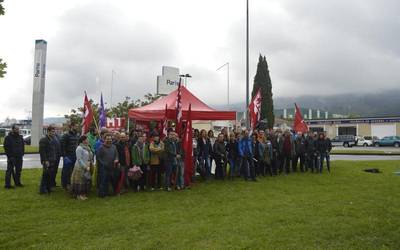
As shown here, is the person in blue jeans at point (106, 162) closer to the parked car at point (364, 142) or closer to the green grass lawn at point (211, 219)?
the green grass lawn at point (211, 219)

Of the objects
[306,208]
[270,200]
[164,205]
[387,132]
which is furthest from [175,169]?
[387,132]

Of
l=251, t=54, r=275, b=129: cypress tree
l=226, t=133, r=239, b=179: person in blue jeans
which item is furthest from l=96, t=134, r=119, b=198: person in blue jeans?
l=251, t=54, r=275, b=129: cypress tree

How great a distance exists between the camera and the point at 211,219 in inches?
309

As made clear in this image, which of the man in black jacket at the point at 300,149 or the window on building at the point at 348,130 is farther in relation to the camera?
the window on building at the point at 348,130

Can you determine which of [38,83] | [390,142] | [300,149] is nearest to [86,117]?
[300,149]

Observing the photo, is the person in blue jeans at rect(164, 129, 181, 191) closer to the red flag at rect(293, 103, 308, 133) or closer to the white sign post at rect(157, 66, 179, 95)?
the red flag at rect(293, 103, 308, 133)

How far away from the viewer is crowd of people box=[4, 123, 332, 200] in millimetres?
10148

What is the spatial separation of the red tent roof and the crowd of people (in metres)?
0.67

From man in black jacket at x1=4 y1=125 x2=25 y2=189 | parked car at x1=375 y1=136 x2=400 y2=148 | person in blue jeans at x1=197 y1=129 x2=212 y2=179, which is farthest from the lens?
parked car at x1=375 y1=136 x2=400 y2=148

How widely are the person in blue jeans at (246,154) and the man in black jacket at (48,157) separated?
608 centimetres

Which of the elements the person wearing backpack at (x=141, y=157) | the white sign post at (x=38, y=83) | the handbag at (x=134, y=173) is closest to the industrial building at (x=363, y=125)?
the white sign post at (x=38, y=83)

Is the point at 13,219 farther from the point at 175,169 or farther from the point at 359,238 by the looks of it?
the point at 359,238

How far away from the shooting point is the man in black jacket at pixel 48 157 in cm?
1021

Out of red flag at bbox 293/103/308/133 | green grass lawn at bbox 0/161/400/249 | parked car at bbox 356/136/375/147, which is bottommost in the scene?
green grass lawn at bbox 0/161/400/249
